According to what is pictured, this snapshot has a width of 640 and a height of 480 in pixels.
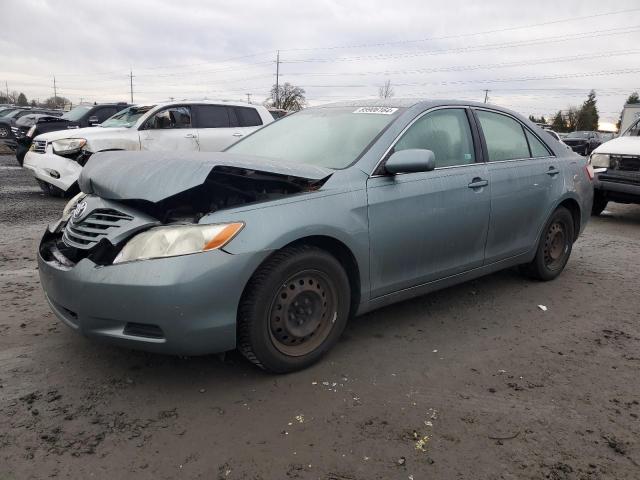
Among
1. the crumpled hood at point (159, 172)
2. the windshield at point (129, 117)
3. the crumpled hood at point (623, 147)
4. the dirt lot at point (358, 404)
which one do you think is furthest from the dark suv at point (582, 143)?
the crumpled hood at point (159, 172)

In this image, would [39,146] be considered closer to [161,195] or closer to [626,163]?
[161,195]

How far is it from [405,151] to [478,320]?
1526 mm

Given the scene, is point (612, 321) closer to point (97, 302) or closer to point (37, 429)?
point (97, 302)

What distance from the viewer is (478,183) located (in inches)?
157

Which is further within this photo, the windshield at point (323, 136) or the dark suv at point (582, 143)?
the dark suv at point (582, 143)

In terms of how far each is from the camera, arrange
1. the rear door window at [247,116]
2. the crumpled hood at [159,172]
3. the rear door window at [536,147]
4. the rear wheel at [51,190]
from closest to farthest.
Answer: the crumpled hood at [159,172]
the rear door window at [536,147]
the rear wheel at [51,190]
the rear door window at [247,116]

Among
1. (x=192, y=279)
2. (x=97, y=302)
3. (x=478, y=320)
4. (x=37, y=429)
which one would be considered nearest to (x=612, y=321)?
(x=478, y=320)

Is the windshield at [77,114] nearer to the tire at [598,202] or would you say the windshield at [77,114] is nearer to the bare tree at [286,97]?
the tire at [598,202]

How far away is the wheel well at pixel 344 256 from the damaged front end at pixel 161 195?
30cm

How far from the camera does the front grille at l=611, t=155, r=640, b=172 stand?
8172 mm

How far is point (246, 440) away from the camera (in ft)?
8.03

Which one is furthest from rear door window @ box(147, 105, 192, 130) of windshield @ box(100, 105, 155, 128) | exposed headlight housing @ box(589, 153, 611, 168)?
exposed headlight housing @ box(589, 153, 611, 168)

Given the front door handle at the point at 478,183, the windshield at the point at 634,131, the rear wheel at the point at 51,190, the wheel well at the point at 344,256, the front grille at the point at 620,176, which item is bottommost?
the rear wheel at the point at 51,190

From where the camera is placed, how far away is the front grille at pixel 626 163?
8.17 m
